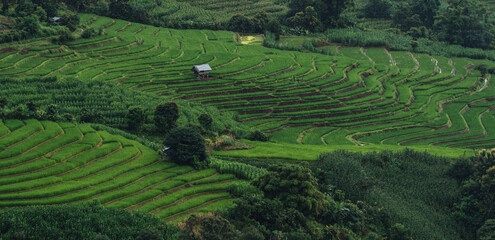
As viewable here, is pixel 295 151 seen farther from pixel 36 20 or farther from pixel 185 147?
pixel 36 20

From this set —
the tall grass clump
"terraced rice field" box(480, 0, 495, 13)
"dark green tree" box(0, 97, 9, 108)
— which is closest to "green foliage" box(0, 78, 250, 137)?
"dark green tree" box(0, 97, 9, 108)

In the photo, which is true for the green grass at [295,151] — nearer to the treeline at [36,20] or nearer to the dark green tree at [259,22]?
the treeline at [36,20]

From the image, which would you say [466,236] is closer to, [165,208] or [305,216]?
[305,216]

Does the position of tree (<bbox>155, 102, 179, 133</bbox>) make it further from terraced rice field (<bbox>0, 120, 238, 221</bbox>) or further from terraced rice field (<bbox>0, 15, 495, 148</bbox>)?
terraced rice field (<bbox>0, 15, 495, 148</bbox>)

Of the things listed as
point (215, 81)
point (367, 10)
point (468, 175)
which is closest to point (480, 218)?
point (468, 175)

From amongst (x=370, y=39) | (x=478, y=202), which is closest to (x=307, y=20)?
(x=370, y=39)
